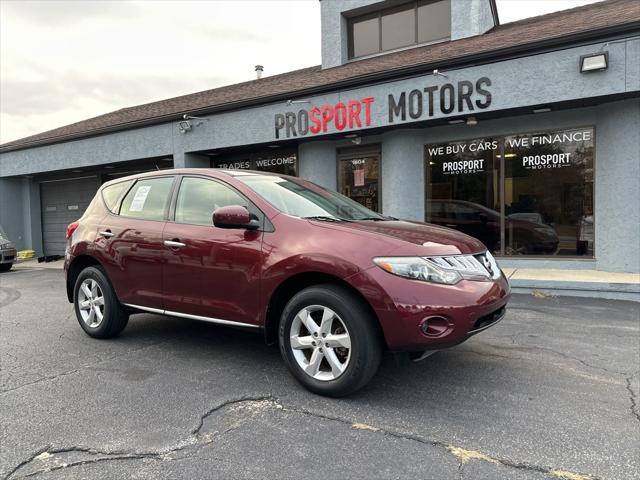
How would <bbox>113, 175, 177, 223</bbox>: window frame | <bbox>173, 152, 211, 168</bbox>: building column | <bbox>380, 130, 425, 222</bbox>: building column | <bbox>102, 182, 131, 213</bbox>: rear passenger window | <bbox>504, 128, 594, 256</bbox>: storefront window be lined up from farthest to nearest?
<bbox>173, 152, 211, 168</bbox>: building column < <bbox>380, 130, 425, 222</bbox>: building column < <bbox>504, 128, 594, 256</bbox>: storefront window < <bbox>102, 182, 131, 213</bbox>: rear passenger window < <bbox>113, 175, 177, 223</bbox>: window frame

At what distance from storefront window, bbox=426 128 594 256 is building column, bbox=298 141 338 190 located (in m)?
2.19

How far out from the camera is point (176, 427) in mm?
3098

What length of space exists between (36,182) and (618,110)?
703 inches

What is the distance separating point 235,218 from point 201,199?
81 centimetres

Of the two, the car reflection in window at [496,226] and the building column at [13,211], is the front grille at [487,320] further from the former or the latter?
the building column at [13,211]

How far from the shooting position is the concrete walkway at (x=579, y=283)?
7.21 m

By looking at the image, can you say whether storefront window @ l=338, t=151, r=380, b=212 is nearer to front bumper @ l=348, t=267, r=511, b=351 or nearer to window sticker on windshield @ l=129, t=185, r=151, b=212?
window sticker on windshield @ l=129, t=185, r=151, b=212

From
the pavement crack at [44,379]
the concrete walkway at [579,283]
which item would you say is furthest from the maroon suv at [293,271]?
the concrete walkway at [579,283]

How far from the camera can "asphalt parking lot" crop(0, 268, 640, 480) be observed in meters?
2.66

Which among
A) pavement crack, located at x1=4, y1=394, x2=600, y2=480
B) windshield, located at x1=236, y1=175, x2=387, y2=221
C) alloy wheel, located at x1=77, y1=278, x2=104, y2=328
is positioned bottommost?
pavement crack, located at x1=4, y1=394, x2=600, y2=480

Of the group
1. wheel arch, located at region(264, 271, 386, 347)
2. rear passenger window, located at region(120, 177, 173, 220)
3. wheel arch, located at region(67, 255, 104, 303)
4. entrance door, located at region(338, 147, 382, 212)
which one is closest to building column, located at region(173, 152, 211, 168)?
entrance door, located at region(338, 147, 382, 212)

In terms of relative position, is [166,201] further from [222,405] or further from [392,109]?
[392,109]

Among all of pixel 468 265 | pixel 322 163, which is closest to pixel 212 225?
pixel 468 265

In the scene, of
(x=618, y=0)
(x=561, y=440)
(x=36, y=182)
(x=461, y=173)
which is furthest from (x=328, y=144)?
(x=36, y=182)
